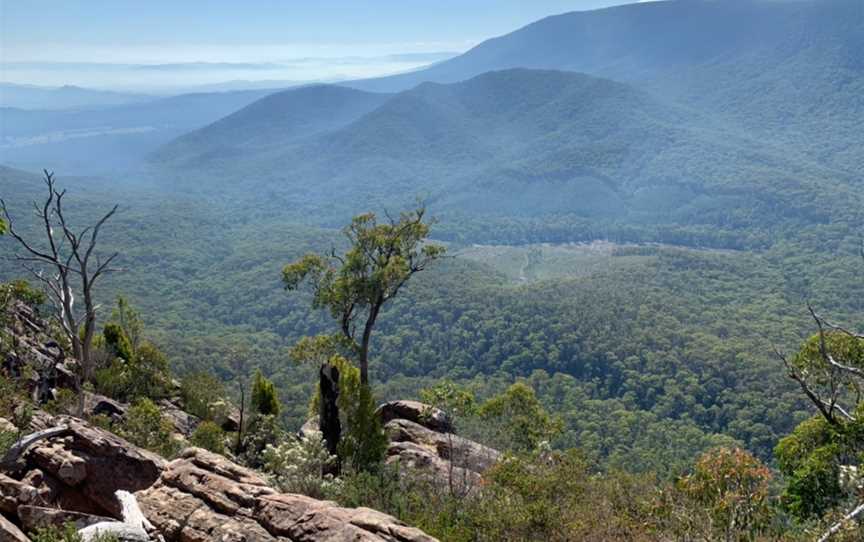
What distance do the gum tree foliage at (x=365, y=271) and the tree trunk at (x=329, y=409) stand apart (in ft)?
8.12

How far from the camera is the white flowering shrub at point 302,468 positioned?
14234 mm

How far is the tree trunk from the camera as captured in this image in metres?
20.4

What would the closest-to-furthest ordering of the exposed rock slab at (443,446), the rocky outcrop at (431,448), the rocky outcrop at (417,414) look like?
the rocky outcrop at (431,448) → the exposed rock slab at (443,446) → the rocky outcrop at (417,414)

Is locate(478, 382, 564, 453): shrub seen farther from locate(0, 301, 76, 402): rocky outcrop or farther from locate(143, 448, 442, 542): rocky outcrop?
→ locate(0, 301, 76, 402): rocky outcrop

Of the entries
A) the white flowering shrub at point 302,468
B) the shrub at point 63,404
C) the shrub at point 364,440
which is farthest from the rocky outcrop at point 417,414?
the shrub at point 63,404

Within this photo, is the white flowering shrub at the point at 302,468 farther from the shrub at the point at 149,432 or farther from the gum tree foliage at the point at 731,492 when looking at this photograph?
the gum tree foliage at the point at 731,492

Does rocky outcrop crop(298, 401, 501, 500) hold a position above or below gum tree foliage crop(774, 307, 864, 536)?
below

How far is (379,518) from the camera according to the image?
10.2 meters

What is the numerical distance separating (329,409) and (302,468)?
5.15m

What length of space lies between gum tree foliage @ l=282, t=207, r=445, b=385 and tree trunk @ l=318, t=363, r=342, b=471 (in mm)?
2476

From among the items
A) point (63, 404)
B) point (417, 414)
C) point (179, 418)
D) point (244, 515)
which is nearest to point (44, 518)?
point (244, 515)

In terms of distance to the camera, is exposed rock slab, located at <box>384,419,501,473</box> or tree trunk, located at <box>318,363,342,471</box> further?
exposed rock slab, located at <box>384,419,501,473</box>

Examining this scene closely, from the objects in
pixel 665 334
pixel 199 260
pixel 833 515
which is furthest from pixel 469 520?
pixel 199 260

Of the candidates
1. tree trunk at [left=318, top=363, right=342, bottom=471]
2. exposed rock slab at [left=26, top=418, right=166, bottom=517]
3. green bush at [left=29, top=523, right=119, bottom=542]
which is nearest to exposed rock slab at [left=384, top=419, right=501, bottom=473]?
tree trunk at [left=318, top=363, right=342, bottom=471]
